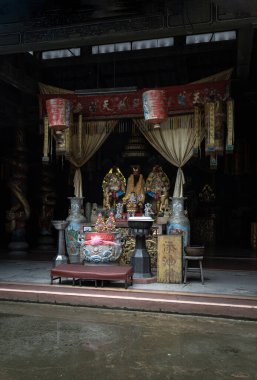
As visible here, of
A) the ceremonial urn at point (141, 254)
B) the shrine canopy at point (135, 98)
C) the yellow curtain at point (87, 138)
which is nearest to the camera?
the ceremonial urn at point (141, 254)

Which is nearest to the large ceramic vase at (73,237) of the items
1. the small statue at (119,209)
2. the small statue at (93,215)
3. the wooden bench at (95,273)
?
the small statue at (93,215)

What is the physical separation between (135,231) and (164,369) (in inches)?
140

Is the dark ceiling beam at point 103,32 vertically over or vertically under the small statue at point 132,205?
over

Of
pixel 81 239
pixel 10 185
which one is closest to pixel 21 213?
pixel 10 185

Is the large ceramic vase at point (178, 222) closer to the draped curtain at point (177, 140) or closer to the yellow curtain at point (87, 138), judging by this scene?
the draped curtain at point (177, 140)

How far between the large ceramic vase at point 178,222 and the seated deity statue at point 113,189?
158cm

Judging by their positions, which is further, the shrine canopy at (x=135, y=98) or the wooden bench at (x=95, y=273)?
the shrine canopy at (x=135, y=98)

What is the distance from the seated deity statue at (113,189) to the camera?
→ 30.4 feet

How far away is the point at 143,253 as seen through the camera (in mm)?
6832

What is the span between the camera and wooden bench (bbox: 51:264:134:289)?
236 inches

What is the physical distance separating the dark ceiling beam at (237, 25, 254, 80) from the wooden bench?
13.1 ft

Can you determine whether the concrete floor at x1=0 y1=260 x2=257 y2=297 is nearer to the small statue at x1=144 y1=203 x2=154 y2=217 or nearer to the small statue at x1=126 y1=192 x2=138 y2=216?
the small statue at x1=144 y1=203 x2=154 y2=217

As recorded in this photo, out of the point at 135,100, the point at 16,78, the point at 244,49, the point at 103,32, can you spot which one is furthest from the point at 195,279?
the point at 16,78

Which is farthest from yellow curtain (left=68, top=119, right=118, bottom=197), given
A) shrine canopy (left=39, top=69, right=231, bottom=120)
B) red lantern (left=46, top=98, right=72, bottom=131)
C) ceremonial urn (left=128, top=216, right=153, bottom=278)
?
ceremonial urn (left=128, top=216, right=153, bottom=278)
